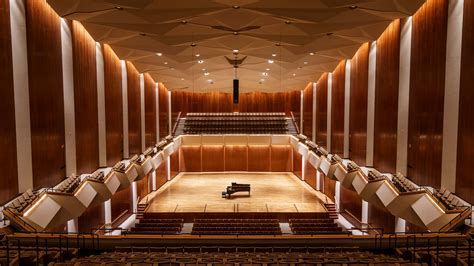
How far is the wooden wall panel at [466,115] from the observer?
609cm

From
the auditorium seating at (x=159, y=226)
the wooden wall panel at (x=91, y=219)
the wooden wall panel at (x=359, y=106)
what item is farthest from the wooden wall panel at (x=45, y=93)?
the wooden wall panel at (x=359, y=106)

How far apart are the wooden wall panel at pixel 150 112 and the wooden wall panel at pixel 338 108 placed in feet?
24.1

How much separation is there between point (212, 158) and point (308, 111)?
5167 millimetres

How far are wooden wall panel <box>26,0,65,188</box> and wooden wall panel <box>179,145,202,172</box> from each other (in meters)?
10.3

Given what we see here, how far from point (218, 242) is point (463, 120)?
14.7 ft

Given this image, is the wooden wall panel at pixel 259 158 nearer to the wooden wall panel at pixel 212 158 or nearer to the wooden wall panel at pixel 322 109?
the wooden wall panel at pixel 212 158

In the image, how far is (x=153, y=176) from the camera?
15047mm

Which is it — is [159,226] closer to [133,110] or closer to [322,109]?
[133,110]

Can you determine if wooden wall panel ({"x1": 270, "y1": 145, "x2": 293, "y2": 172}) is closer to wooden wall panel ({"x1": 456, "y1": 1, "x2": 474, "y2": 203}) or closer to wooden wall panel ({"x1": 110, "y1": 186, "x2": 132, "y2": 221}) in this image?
wooden wall panel ({"x1": 110, "y1": 186, "x2": 132, "y2": 221})

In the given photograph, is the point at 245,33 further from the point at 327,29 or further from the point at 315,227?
the point at 315,227

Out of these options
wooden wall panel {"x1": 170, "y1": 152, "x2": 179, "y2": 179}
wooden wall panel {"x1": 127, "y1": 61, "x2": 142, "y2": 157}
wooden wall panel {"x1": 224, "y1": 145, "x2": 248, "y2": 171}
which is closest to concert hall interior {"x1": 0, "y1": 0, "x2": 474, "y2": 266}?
wooden wall panel {"x1": 127, "y1": 61, "x2": 142, "y2": 157}

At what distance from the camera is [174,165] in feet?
59.3

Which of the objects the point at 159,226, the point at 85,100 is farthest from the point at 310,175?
the point at 85,100

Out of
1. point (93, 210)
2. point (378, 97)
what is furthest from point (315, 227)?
point (93, 210)
